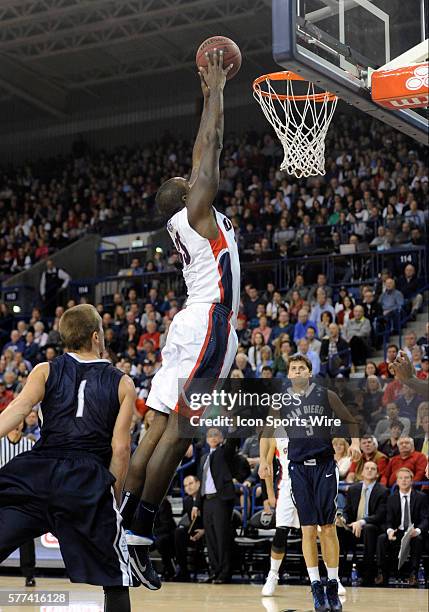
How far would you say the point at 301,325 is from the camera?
16.3 metres

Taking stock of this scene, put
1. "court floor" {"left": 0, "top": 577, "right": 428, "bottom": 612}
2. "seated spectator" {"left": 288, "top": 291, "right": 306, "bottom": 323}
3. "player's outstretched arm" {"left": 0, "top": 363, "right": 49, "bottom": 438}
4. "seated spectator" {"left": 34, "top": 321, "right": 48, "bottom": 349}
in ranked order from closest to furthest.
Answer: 1. "player's outstretched arm" {"left": 0, "top": 363, "right": 49, "bottom": 438}
2. "court floor" {"left": 0, "top": 577, "right": 428, "bottom": 612}
3. "seated spectator" {"left": 288, "top": 291, "right": 306, "bottom": 323}
4. "seated spectator" {"left": 34, "top": 321, "right": 48, "bottom": 349}

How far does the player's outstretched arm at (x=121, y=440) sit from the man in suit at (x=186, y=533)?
23.3ft

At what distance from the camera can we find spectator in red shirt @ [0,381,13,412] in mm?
16969

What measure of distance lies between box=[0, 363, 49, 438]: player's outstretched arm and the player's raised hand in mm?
1997

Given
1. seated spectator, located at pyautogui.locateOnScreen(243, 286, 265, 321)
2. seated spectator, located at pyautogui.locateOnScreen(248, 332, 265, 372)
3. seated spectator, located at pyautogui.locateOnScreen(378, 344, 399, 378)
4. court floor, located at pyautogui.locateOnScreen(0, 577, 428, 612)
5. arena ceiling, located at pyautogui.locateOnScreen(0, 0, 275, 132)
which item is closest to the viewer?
court floor, located at pyautogui.locateOnScreen(0, 577, 428, 612)

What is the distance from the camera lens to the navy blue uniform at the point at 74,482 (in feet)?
16.2

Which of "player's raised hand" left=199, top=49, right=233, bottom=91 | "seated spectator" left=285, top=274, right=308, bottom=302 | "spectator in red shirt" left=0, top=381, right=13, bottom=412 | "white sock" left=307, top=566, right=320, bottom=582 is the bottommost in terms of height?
"white sock" left=307, top=566, right=320, bottom=582

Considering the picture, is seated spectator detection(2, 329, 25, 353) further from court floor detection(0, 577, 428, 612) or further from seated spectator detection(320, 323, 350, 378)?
court floor detection(0, 577, 428, 612)

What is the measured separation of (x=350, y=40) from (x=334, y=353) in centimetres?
853

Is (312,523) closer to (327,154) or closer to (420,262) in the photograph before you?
(420,262)

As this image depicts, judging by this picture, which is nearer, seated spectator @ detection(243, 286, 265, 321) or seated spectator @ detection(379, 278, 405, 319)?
seated spectator @ detection(379, 278, 405, 319)

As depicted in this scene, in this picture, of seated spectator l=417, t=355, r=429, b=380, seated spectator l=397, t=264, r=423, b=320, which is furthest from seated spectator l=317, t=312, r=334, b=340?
seated spectator l=417, t=355, r=429, b=380

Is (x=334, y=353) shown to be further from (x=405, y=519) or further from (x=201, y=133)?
(x=201, y=133)

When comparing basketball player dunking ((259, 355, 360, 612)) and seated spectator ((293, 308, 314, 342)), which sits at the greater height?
seated spectator ((293, 308, 314, 342))
